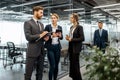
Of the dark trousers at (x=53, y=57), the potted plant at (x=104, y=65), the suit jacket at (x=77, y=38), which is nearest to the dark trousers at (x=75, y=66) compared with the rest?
the suit jacket at (x=77, y=38)

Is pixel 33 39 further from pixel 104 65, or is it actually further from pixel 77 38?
pixel 104 65

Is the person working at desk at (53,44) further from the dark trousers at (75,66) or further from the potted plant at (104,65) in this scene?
the potted plant at (104,65)

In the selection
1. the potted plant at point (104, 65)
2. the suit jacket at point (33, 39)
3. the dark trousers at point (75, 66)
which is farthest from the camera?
the dark trousers at point (75, 66)

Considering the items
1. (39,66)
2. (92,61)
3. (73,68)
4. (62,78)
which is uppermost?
(92,61)

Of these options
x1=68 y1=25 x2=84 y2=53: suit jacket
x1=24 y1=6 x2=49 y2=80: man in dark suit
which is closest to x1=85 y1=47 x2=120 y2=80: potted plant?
x1=24 y1=6 x2=49 y2=80: man in dark suit

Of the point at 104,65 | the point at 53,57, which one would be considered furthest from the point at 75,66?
the point at 104,65

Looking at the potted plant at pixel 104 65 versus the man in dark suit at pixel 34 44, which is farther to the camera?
the man in dark suit at pixel 34 44

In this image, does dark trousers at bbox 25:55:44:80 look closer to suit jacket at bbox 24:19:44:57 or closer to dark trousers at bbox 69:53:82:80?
suit jacket at bbox 24:19:44:57

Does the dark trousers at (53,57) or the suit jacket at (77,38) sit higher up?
the suit jacket at (77,38)

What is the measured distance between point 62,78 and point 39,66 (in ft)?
7.01

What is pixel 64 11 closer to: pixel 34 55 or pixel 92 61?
pixel 34 55

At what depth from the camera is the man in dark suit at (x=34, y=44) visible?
3270 mm

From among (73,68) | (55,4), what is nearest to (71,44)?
(73,68)

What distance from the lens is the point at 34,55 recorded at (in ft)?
10.9
